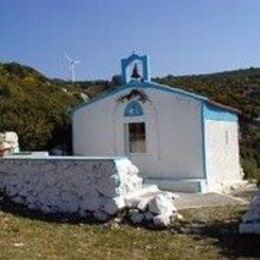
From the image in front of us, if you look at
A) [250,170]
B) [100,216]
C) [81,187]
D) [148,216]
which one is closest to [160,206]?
[148,216]

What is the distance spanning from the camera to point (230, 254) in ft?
36.3

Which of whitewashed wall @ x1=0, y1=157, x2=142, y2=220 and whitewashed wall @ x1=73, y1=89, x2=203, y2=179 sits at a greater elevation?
whitewashed wall @ x1=73, y1=89, x2=203, y2=179

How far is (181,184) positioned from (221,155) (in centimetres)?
208

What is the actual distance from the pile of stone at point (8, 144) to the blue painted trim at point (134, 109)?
3.37 meters

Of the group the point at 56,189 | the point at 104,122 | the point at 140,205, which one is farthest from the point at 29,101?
the point at 140,205

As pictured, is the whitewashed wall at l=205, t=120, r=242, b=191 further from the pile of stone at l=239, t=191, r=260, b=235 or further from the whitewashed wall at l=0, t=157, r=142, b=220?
the pile of stone at l=239, t=191, r=260, b=235

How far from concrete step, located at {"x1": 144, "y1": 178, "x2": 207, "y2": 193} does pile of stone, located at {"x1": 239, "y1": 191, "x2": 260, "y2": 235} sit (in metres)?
4.87

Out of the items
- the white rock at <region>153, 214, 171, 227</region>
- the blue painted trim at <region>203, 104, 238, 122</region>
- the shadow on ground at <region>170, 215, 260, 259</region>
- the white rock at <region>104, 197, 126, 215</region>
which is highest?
the blue painted trim at <region>203, 104, 238, 122</region>

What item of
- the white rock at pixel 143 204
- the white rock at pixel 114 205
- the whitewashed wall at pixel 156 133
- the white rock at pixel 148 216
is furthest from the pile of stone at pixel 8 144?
the white rock at pixel 148 216

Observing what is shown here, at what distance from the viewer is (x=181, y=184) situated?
17547mm

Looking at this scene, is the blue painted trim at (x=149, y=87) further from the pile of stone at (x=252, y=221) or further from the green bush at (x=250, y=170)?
the pile of stone at (x=252, y=221)

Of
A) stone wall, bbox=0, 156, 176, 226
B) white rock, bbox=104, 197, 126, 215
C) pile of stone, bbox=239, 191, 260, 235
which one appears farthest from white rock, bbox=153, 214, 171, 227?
pile of stone, bbox=239, 191, 260, 235

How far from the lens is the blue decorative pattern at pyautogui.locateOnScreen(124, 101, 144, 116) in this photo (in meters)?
18.9

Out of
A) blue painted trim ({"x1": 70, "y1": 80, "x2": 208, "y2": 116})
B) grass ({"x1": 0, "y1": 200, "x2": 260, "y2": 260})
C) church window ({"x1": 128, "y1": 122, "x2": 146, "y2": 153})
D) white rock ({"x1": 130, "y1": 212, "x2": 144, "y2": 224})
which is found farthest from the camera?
church window ({"x1": 128, "y1": 122, "x2": 146, "y2": 153})
